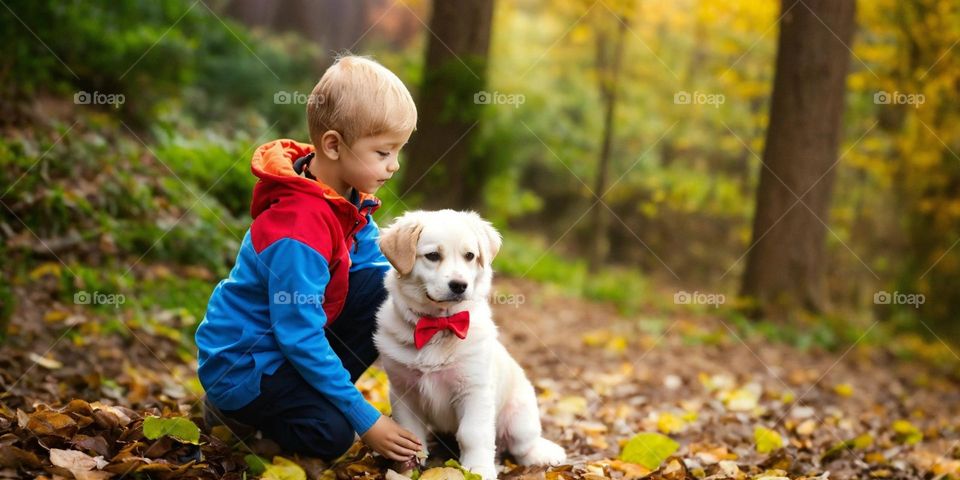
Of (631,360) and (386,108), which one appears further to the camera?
(631,360)

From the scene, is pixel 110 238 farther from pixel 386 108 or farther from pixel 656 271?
pixel 656 271

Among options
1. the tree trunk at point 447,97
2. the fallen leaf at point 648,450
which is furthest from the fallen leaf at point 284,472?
the tree trunk at point 447,97

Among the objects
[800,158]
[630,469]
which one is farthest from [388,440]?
[800,158]

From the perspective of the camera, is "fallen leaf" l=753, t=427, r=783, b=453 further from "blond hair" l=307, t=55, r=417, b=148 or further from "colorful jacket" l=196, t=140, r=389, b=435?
"blond hair" l=307, t=55, r=417, b=148

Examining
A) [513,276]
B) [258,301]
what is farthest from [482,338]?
[513,276]

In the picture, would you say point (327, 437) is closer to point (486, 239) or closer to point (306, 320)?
point (306, 320)

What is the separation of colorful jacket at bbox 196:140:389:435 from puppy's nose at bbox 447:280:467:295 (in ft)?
1.60

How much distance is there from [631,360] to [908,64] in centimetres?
729

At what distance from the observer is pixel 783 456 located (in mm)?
3961

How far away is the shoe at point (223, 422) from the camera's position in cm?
345

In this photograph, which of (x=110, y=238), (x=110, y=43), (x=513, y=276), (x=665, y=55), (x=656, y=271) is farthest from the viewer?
(x=656, y=271)

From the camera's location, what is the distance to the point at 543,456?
3592 millimetres

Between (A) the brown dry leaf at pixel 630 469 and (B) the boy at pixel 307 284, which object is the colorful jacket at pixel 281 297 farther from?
(A) the brown dry leaf at pixel 630 469

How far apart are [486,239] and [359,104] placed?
0.74 m
